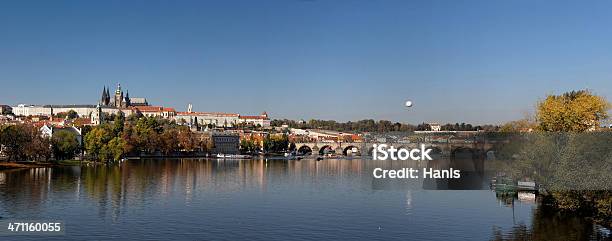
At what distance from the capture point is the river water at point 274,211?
770 inches

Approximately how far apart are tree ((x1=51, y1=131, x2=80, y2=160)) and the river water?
16905 millimetres

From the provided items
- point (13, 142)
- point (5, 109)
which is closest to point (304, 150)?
point (13, 142)

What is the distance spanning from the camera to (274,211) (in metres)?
24.1

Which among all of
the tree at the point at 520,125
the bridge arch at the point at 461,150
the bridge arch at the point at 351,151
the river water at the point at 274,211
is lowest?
the river water at the point at 274,211

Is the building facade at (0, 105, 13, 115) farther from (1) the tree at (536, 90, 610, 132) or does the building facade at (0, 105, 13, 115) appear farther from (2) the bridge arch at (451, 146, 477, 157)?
(1) the tree at (536, 90, 610, 132)

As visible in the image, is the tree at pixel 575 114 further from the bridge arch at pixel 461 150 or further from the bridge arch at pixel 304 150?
the bridge arch at pixel 304 150

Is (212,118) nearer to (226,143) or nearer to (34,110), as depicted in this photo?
(34,110)

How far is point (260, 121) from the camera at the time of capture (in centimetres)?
14625

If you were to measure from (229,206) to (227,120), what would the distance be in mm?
119595

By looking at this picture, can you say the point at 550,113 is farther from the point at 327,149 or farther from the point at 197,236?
the point at 327,149

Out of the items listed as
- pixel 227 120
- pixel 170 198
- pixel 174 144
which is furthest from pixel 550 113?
pixel 227 120

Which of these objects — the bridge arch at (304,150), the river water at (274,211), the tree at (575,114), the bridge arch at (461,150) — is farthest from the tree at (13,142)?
the bridge arch at (304,150)

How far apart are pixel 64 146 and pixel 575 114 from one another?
40782 millimetres

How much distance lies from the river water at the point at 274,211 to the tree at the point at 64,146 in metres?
16.9
